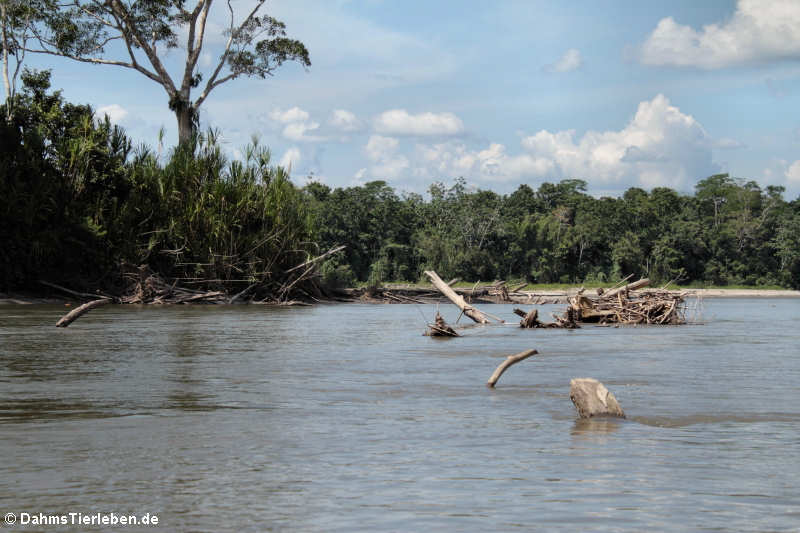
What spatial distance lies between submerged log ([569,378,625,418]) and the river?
251 millimetres

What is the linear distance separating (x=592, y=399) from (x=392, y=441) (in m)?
2.06

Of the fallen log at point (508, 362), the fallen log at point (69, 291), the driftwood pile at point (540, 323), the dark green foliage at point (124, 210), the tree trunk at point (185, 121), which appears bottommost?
the driftwood pile at point (540, 323)

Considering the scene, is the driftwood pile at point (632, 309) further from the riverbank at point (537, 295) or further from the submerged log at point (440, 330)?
the submerged log at point (440, 330)

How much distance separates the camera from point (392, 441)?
6934mm

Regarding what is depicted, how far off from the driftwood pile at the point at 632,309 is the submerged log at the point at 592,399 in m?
14.6

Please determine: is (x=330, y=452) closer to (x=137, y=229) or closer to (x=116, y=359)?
(x=116, y=359)

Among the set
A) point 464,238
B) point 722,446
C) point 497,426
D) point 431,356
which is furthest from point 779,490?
point 464,238

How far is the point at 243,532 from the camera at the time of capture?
14.9 feet

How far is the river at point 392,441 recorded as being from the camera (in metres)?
4.95

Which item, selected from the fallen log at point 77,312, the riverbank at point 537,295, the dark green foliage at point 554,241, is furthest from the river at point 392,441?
the dark green foliage at point 554,241

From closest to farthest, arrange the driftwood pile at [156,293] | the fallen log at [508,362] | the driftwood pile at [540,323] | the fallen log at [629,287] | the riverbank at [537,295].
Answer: the fallen log at [508,362], the driftwood pile at [540,323], the fallen log at [629,287], the riverbank at [537,295], the driftwood pile at [156,293]

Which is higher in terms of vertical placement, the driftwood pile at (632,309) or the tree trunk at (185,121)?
the tree trunk at (185,121)

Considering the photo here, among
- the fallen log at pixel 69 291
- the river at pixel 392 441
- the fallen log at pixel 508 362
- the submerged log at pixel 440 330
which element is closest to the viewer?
the river at pixel 392 441

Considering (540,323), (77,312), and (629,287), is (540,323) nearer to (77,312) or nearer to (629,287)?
(629,287)
